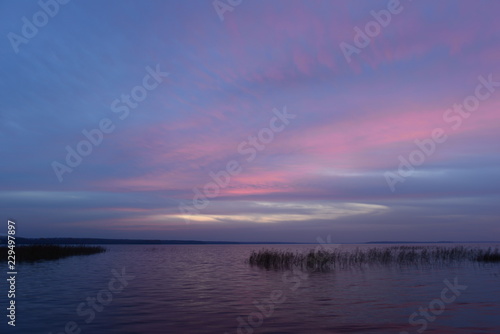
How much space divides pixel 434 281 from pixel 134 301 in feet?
66.5

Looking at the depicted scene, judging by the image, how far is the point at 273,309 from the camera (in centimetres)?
1920

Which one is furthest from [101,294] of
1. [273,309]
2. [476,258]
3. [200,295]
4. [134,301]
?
[476,258]

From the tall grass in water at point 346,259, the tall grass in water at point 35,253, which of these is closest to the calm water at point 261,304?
the tall grass in water at point 346,259

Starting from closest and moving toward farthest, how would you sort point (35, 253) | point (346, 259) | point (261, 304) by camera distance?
point (261, 304)
point (346, 259)
point (35, 253)

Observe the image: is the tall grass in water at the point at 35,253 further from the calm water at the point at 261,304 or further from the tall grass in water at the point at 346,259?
the tall grass in water at the point at 346,259

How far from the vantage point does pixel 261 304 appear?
20.5 metres

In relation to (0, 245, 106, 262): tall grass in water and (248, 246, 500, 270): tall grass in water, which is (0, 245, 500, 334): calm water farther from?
(0, 245, 106, 262): tall grass in water

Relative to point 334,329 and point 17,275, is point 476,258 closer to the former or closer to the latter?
point 334,329

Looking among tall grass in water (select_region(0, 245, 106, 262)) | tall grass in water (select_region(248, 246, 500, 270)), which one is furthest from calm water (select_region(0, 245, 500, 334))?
tall grass in water (select_region(0, 245, 106, 262))

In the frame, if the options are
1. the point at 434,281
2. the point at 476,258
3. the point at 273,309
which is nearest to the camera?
the point at 273,309

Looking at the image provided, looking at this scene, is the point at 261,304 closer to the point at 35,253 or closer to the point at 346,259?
the point at 346,259

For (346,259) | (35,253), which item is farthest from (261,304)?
(35,253)

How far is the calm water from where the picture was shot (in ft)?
51.6

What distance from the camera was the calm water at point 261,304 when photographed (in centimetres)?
1573
